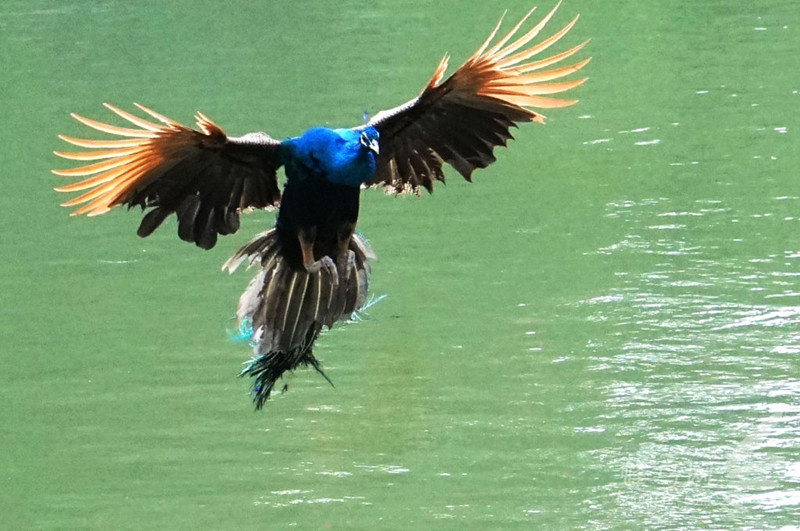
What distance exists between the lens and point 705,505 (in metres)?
5.57

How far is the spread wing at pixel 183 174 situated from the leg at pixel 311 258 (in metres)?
0.27

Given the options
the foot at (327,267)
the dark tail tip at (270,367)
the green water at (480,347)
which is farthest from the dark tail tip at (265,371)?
the green water at (480,347)

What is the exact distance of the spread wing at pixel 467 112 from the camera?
495 centimetres

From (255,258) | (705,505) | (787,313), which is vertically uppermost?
(255,258)

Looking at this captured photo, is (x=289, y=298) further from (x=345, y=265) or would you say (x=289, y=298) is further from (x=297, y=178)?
(x=297, y=178)

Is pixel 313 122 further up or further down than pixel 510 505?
further up

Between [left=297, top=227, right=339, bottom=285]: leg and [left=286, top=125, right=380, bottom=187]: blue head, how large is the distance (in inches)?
8.9

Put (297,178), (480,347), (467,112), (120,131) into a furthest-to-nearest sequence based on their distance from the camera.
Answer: (480,347) → (467,112) → (297,178) → (120,131)

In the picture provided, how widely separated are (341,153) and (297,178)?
0.25 metres

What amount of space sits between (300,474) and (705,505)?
161cm

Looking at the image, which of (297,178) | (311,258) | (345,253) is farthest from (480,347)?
(297,178)

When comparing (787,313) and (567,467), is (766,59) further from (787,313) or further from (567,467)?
(567,467)

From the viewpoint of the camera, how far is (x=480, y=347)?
7.23 m

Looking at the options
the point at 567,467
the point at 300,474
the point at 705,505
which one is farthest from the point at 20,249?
the point at 705,505
